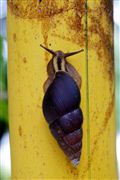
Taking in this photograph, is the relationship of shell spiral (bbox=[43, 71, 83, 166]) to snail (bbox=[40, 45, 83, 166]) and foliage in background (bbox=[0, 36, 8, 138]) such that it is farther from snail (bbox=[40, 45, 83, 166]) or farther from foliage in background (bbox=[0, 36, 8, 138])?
foliage in background (bbox=[0, 36, 8, 138])

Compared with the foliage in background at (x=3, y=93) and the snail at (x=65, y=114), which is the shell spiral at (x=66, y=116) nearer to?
the snail at (x=65, y=114)

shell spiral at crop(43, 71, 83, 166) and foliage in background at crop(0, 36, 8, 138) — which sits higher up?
shell spiral at crop(43, 71, 83, 166)

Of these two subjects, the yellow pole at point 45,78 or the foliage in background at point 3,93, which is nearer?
the yellow pole at point 45,78

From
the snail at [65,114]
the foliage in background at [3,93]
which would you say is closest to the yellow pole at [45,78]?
the snail at [65,114]

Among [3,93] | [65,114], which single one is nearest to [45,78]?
[65,114]

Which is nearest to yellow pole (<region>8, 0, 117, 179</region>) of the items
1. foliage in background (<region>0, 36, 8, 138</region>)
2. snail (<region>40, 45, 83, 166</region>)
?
snail (<region>40, 45, 83, 166</region>)

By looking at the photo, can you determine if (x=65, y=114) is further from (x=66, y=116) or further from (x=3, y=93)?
(x=3, y=93)
